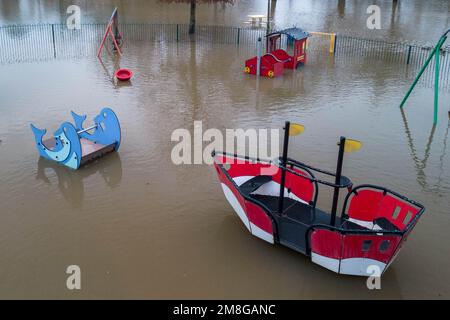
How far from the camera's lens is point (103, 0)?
42719 millimetres

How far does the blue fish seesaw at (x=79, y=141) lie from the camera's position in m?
10.8

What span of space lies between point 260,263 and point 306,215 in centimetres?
119

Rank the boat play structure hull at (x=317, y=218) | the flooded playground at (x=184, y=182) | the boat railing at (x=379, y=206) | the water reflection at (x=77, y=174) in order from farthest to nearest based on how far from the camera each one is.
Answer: the water reflection at (x=77, y=174)
the boat railing at (x=379, y=206)
the flooded playground at (x=184, y=182)
the boat play structure hull at (x=317, y=218)

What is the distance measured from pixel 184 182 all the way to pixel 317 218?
11.2 ft

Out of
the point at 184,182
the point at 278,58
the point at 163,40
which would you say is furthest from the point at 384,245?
the point at 163,40

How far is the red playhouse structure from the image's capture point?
19.4 metres

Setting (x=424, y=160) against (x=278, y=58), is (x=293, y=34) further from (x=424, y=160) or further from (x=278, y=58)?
(x=424, y=160)

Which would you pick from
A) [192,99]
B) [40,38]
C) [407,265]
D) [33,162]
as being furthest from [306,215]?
[40,38]

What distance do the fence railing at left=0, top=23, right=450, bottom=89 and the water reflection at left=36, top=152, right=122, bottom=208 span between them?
11651 mm

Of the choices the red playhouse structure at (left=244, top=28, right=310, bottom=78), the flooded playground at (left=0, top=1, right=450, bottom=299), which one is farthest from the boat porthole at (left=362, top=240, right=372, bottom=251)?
the red playhouse structure at (left=244, top=28, right=310, bottom=78)

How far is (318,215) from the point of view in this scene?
28.2 feet

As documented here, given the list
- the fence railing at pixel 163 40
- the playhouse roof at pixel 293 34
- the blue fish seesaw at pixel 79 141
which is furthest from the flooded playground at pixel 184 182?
the fence railing at pixel 163 40

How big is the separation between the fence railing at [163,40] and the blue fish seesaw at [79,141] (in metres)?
11.1

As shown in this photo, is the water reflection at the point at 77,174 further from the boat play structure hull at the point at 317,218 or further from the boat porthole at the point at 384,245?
the boat porthole at the point at 384,245
